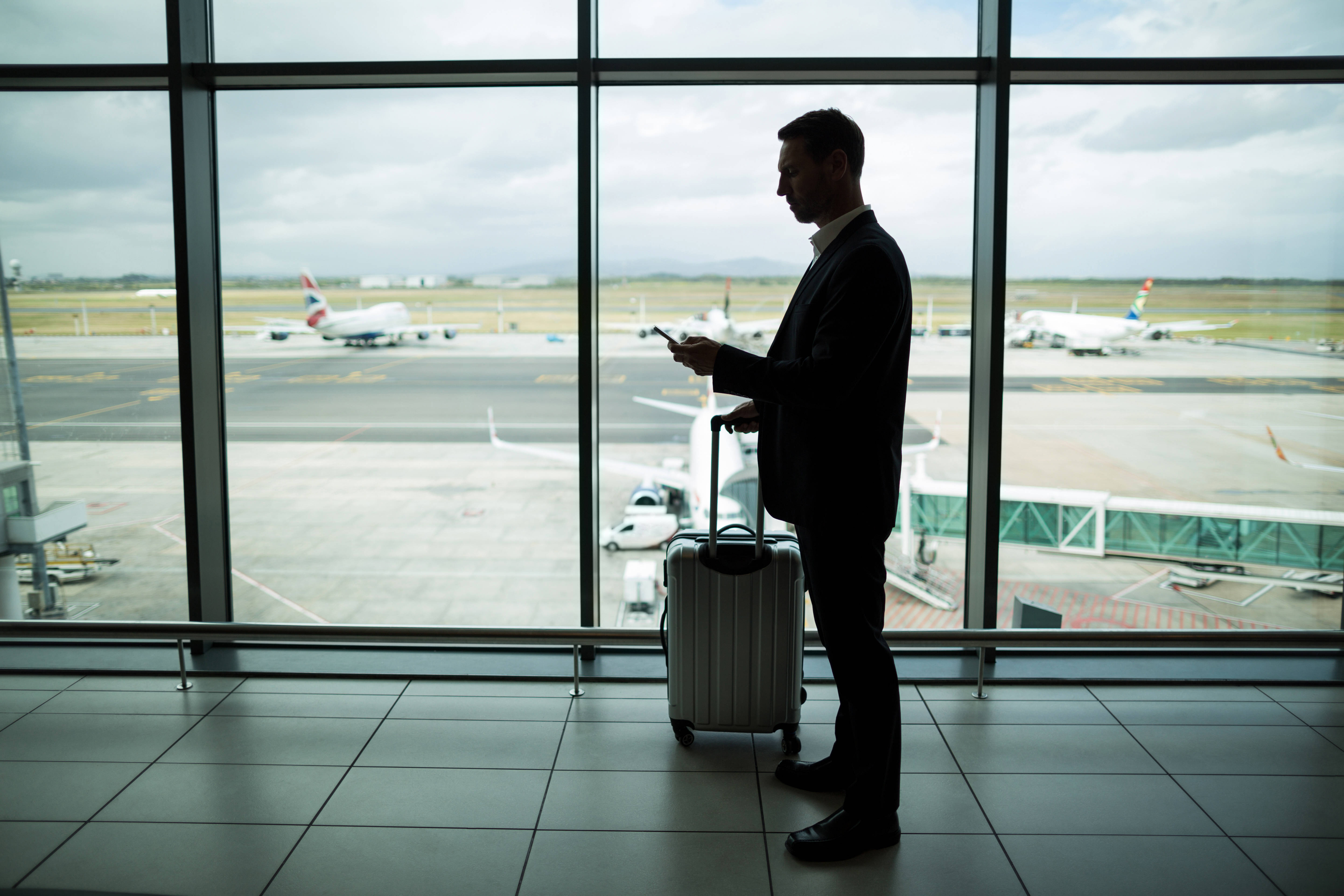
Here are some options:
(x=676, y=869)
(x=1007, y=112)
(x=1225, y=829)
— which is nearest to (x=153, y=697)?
(x=676, y=869)

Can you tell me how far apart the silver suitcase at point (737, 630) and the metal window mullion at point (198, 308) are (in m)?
1.64

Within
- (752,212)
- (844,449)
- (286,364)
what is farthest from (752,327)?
(844,449)

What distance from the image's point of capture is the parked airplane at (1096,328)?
3059 mm

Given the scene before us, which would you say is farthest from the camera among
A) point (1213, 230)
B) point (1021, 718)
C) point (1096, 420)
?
point (1096, 420)

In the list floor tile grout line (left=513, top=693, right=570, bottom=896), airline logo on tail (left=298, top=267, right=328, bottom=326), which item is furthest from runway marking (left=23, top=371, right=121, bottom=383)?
floor tile grout line (left=513, top=693, right=570, bottom=896)

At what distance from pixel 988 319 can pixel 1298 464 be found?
161 centimetres

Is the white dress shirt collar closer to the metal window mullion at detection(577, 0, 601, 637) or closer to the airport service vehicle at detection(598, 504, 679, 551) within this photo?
the metal window mullion at detection(577, 0, 601, 637)

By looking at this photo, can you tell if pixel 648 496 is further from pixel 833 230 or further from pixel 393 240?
pixel 833 230

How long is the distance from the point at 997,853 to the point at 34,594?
143 inches

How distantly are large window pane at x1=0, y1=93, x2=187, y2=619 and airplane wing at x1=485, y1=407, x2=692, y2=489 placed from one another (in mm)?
2974

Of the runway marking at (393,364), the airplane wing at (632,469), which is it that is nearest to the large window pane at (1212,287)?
the airplane wing at (632,469)

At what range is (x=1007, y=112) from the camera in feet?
7.59

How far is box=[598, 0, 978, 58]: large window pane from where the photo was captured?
7.77 ft

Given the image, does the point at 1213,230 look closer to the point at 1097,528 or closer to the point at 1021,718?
the point at 1021,718
